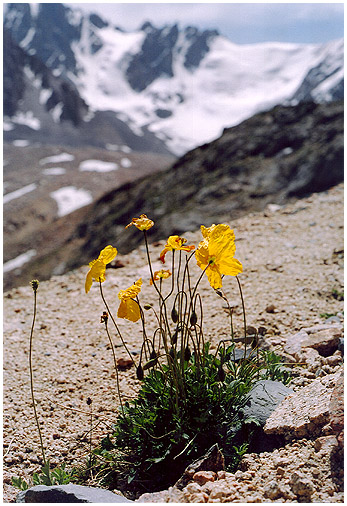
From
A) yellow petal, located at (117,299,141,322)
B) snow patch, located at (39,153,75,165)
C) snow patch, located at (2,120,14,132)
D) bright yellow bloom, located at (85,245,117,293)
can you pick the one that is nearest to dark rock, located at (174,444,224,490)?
yellow petal, located at (117,299,141,322)

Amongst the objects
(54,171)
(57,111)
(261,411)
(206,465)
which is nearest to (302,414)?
(261,411)

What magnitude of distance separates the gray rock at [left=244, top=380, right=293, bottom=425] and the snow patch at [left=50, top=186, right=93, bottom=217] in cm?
5495

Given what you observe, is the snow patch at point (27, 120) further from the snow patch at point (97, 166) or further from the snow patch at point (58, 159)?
the snow patch at point (97, 166)

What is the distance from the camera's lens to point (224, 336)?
491cm

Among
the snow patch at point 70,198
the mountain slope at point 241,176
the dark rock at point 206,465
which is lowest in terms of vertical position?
the dark rock at point 206,465

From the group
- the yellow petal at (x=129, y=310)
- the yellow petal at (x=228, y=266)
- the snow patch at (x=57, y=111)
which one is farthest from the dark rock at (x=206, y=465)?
the snow patch at (x=57, y=111)

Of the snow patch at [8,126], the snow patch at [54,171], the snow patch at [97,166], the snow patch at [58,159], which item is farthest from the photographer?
the snow patch at [8,126]

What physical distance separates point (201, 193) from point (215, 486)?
34.9 feet

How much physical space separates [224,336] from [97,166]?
81.5m

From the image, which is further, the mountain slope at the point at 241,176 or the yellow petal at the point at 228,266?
the mountain slope at the point at 241,176

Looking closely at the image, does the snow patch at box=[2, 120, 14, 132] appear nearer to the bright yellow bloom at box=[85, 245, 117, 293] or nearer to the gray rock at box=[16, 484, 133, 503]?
the bright yellow bloom at box=[85, 245, 117, 293]

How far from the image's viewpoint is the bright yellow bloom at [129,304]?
3.03 m

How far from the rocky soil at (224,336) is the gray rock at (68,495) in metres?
0.25

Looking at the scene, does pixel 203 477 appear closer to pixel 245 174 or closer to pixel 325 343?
pixel 325 343
